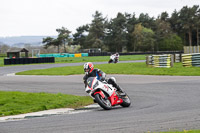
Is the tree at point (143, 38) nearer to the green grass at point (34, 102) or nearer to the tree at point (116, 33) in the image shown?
the tree at point (116, 33)

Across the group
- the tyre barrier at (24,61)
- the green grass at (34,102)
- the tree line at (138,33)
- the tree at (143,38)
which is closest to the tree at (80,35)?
the tree line at (138,33)

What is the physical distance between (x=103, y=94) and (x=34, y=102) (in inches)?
124

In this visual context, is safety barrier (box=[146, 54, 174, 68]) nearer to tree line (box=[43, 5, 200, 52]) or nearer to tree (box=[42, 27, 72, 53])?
tree line (box=[43, 5, 200, 52])

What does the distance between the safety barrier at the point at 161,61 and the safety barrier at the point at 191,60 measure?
3.57 feet

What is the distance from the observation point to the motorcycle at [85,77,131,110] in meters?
10.8

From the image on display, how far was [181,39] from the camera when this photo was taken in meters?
100

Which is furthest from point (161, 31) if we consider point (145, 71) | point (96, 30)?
point (145, 71)

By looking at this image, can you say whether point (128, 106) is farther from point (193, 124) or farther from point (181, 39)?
A: point (181, 39)

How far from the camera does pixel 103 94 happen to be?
35.8ft

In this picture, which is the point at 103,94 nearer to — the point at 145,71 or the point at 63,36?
the point at 145,71

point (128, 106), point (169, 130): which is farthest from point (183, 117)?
point (128, 106)

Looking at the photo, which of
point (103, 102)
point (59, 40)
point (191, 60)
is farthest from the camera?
point (59, 40)

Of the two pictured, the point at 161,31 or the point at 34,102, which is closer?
the point at 34,102

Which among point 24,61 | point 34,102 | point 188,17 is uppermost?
point 188,17
